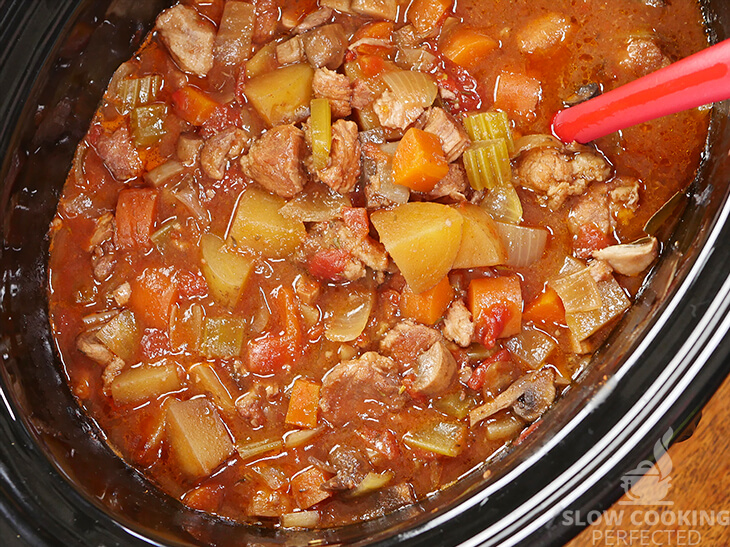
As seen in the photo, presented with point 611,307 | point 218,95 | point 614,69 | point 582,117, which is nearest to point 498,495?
point 611,307

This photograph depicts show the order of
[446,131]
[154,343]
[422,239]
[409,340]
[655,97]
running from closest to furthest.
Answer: [655,97] → [422,239] → [446,131] → [409,340] → [154,343]

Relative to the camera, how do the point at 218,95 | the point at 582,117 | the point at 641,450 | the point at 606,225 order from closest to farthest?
1. the point at 641,450
2. the point at 582,117
3. the point at 606,225
4. the point at 218,95

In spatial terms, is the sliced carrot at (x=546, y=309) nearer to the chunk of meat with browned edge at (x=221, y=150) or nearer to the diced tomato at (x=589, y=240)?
the diced tomato at (x=589, y=240)

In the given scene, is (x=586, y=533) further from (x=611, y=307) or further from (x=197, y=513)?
(x=197, y=513)

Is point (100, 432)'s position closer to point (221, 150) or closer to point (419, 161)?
point (221, 150)

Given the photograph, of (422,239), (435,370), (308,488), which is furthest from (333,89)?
(308,488)

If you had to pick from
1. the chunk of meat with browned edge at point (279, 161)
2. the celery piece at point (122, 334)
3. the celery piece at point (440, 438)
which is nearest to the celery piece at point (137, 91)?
the chunk of meat with browned edge at point (279, 161)
